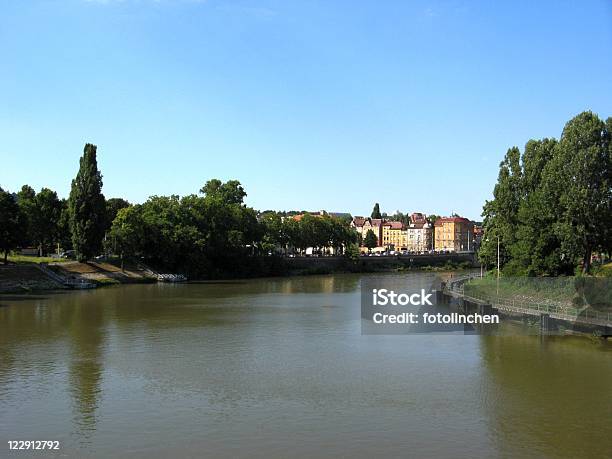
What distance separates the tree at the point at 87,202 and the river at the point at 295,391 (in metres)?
29.1

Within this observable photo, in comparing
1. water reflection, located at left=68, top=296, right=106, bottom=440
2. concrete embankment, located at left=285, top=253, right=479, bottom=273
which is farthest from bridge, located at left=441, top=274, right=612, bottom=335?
concrete embankment, located at left=285, top=253, right=479, bottom=273

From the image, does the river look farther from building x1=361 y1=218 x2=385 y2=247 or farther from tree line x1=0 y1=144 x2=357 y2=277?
building x1=361 y1=218 x2=385 y2=247

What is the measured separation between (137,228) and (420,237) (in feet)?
380

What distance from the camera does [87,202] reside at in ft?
210

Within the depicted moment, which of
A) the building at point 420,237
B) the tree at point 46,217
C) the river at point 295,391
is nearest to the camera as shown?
the river at point 295,391

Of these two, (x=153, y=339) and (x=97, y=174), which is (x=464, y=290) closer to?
(x=153, y=339)

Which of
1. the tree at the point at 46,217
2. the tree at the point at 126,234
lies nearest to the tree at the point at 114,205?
the tree at the point at 46,217

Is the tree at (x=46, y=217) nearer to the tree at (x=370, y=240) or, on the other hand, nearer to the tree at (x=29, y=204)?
the tree at (x=29, y=204)

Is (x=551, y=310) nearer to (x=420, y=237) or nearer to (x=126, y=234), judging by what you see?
(x=126, y=234)

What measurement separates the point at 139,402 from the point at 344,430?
6.61 m

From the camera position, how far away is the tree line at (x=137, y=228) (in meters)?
64.2

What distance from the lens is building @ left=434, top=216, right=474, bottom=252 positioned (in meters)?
176

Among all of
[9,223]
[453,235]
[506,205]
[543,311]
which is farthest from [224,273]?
[453,235]

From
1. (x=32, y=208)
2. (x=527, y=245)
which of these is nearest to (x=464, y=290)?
(x=527, y=245)
